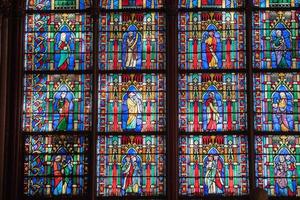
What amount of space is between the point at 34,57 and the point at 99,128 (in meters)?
1.62

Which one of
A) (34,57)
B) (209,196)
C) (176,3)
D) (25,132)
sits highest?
(176,3)

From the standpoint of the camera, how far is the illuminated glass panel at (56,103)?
39.7 ft

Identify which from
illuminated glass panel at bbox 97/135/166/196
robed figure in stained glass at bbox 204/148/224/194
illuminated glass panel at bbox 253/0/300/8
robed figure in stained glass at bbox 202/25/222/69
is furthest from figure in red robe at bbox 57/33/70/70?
illuminated glass panel at bbox 253/0/300/8

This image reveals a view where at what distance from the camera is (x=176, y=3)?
487 inches

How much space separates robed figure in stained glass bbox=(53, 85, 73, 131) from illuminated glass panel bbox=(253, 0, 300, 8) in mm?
3393

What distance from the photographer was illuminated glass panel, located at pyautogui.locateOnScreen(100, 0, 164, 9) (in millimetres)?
12523

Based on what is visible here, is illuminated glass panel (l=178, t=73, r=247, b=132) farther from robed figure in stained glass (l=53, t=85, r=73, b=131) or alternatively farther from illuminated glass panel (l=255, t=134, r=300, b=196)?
robed figure in stained glass (l=53, t=85, r=73, b=131)

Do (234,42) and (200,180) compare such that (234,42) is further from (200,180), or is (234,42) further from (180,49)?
(200,180)

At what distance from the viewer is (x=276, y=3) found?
40.7 feet

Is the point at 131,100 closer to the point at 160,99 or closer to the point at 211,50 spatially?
the point at 160,99

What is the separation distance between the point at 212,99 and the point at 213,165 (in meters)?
1.05

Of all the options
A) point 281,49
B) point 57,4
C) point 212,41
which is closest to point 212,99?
point 212,41

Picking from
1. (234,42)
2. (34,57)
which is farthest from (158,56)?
(34,57)

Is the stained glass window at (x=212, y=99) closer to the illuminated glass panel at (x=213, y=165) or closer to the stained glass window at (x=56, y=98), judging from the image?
the illuminated glass panel at (x=213, y=165)
